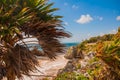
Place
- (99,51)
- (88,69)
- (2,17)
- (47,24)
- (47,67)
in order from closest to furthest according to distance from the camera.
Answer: (2,17)
(47,24)
(99,51)
(88,69)
(47,67)

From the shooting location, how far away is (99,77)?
1177 cm

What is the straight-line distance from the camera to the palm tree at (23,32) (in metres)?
9.37

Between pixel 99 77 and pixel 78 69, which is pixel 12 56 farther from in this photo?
pixel 78 69

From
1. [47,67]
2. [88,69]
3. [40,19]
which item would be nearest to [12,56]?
[40,19]

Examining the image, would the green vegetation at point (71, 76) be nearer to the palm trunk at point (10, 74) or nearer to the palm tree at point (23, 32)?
the palm tree at point (23, 32)

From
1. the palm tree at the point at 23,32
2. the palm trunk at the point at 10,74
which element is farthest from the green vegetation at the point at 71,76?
the palm trunk at the point at 10,74

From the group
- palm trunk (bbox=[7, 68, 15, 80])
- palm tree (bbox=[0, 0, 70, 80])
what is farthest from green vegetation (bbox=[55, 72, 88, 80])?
palm trunk (bbox=[7, 68, 15, 80])

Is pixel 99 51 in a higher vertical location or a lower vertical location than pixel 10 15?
lower

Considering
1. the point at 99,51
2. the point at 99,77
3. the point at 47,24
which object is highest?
the point at 47,24

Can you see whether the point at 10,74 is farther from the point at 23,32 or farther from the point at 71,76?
the point at 71,76

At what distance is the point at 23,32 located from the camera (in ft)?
33.6

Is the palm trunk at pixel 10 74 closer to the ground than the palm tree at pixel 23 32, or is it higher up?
closer to the ground

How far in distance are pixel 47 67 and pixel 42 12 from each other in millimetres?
10043

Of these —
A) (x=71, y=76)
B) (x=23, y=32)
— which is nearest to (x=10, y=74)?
(x=23, y=32)
